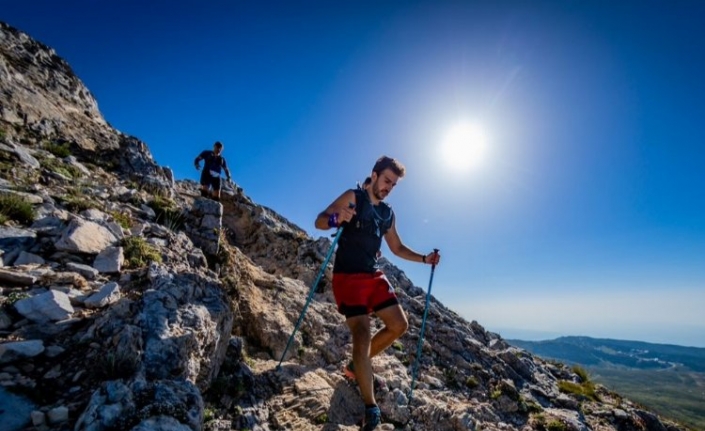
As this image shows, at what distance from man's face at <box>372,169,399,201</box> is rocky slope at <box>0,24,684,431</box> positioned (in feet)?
10.9

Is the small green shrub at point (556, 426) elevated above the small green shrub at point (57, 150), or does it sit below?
below

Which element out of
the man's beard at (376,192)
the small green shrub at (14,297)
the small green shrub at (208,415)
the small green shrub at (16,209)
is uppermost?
the man's beard at (376,192)

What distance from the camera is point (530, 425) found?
27.3ft

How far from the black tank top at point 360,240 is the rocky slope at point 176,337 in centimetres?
215

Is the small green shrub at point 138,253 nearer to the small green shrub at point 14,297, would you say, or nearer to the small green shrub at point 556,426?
the small green shrub at point 14,297

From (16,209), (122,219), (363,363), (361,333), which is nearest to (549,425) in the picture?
(363,363)

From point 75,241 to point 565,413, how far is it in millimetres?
12394

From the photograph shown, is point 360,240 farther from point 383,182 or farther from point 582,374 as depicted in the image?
point 582,374

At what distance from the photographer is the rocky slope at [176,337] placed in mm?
3350

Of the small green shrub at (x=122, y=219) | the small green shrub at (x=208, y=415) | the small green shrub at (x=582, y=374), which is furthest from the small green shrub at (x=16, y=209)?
the small green shrub at (x=582, y=374)

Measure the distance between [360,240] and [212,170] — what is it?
1084 centimetres

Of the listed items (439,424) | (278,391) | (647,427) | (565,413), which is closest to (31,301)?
(278,391)

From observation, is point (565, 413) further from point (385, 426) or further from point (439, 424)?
A: point (385, 426)

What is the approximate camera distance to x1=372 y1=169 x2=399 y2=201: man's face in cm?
635
